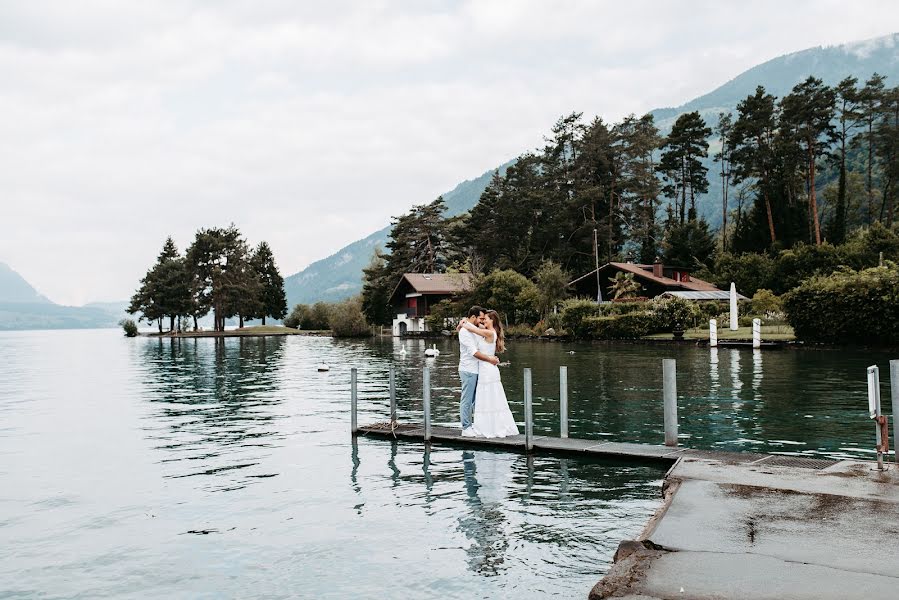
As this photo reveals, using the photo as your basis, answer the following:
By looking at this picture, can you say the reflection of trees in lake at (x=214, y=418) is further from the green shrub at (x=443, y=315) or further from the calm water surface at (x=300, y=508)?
the green shrub at (x=443, y=315)

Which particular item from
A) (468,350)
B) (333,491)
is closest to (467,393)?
(468,350)

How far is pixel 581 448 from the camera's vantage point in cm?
1406

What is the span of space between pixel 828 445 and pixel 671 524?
8573mm

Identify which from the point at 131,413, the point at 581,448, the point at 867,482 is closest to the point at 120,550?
the point at 581,448

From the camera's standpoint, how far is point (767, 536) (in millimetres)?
7441

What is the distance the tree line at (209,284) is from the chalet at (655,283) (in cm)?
5481

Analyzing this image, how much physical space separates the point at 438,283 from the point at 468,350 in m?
77.8

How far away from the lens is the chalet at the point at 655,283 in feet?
218

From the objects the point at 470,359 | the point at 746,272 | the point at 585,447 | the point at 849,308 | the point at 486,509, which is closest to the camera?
the point at 486,509

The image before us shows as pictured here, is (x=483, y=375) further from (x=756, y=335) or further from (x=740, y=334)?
(x=740, y=334)

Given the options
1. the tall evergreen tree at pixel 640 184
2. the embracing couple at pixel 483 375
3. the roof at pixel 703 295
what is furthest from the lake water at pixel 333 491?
the tall evergreen tree at pixel 640 184

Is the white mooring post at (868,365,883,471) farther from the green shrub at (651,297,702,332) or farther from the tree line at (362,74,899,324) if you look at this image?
the tree line at (362,74,899,324)

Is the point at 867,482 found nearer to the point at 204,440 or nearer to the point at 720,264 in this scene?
the point at 204,440

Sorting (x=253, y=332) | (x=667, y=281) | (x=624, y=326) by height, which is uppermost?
(x=667, y=281)
